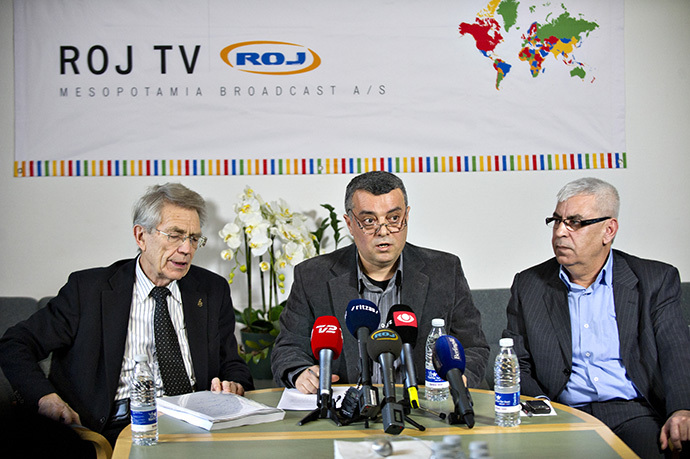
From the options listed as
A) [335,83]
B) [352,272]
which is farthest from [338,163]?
[352,272]

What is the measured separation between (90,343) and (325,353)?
113 centimetres

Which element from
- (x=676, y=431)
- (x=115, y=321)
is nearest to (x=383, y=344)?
(x=676, y=431)

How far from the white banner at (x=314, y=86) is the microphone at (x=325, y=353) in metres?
2.12

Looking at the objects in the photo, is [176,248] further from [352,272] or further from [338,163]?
[338,163]

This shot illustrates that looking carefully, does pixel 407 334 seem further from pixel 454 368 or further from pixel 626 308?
pixel 626 308

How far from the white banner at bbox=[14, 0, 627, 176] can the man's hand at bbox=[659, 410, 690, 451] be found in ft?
6.44

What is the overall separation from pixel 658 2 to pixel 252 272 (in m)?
2.78

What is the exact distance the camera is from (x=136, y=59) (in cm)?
395

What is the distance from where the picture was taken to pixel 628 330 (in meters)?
2.72

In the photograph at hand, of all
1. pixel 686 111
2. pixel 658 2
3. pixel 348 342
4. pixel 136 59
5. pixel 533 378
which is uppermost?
pixel 658 2

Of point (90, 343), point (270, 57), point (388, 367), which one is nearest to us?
point (388, 367)

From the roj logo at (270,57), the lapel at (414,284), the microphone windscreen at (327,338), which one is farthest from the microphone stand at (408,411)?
the roj logo at (270,57)

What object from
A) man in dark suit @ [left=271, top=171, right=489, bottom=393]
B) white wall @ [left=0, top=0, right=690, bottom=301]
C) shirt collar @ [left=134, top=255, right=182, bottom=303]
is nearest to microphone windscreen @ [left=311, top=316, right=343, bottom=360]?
man in dark suit @ [left=271, top=171, right=489, bottom=393]

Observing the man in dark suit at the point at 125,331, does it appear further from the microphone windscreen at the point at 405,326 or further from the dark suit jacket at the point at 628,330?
the dark suit jacket at the point at 628,330
